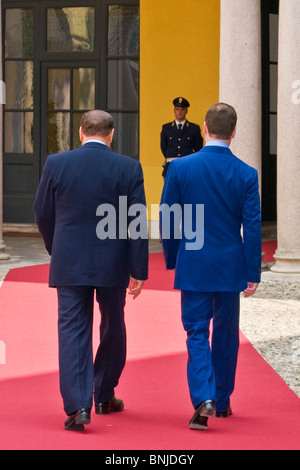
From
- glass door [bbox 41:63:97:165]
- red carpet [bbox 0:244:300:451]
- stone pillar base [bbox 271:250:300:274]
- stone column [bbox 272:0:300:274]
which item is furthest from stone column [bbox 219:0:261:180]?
glass door [bbox 41:63:97:165]

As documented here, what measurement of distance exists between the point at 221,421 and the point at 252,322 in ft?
10.5

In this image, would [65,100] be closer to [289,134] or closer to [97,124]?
[289,134]

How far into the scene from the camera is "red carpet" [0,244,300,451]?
4318 mm

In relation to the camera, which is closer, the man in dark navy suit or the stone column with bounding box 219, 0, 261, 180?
the man in dark navy suit

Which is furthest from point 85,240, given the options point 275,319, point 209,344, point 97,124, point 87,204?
point 275,319

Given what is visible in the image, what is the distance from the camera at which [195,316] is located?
465cm

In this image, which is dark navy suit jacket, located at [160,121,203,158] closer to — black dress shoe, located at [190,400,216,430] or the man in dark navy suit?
the man in dark navy suit

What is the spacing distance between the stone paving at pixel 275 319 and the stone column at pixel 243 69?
1.25m

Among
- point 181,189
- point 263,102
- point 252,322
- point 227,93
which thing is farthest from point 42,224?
point 263,102

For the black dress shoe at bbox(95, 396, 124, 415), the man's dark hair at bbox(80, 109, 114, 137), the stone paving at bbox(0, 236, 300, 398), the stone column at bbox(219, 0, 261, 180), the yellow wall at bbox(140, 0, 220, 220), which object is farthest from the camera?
the yellow wall at bbox(140, 0, 220, 220)

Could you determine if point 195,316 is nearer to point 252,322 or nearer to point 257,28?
point 252,322

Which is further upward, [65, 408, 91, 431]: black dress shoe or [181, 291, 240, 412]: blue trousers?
[181, 291, 240, 412]: blue trousers

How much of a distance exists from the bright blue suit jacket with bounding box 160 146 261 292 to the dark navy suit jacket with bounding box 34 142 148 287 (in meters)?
0.22

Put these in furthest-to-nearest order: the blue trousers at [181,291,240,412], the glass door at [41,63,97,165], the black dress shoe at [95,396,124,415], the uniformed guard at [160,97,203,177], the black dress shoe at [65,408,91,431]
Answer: the glass door at [41,63,97,165], the uniformed guard at [160,97,203,177], the black dress shoe at [95,396,124,415], the blue trousers at [181,291,240,412], the black dress shoe at [65,408,91,431]
